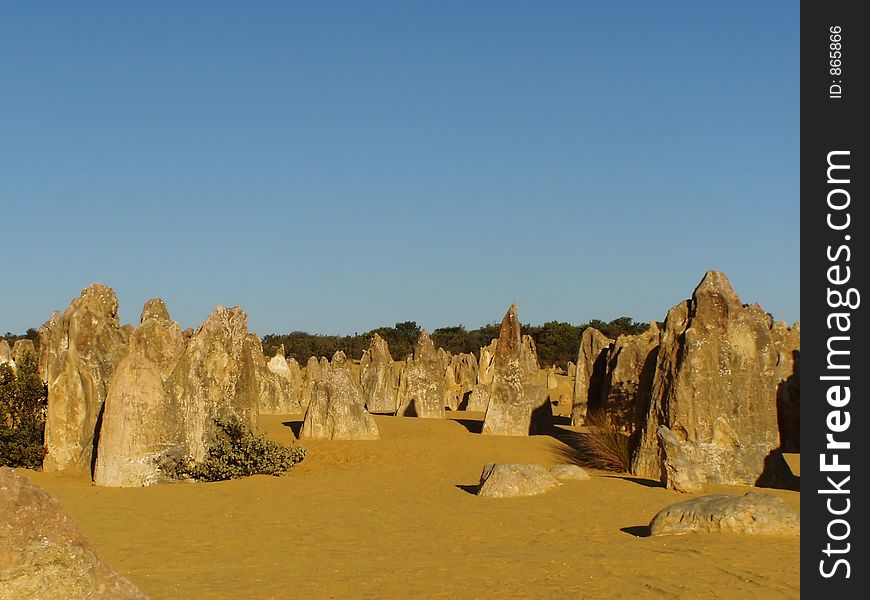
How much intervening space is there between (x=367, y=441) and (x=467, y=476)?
150 inches

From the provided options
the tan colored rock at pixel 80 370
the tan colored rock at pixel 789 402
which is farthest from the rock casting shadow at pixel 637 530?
the tan colored rock at pixel 80 370

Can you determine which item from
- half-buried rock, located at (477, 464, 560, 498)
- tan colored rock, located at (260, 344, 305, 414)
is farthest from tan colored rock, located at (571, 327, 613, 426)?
half-buried rock, located at (477, 464, 560, 498)

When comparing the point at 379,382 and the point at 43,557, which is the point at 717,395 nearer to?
the point at 43,557

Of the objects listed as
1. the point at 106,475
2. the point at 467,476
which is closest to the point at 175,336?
the point at 106,475

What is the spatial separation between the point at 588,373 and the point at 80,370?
13861 millimetres

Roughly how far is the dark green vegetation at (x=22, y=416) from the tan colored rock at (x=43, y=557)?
1099cm

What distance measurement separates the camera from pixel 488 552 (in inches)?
327

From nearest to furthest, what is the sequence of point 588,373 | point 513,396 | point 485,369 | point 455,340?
point 513,396
point 588,373
point 485,369
point 455,340

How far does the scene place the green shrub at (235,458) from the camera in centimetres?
1388

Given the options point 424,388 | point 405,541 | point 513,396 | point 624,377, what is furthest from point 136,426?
point 424,388

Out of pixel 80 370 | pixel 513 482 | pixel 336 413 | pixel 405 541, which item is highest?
pixel 80 370

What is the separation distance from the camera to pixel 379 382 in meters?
30.2

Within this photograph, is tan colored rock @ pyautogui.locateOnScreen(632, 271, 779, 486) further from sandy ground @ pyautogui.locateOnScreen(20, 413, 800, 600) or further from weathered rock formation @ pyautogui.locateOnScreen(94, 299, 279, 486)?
weathered rock formation @ pyautogui.locateOnScreen(94, 299, 279, 486)

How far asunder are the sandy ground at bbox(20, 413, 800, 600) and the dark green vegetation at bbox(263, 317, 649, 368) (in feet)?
139
